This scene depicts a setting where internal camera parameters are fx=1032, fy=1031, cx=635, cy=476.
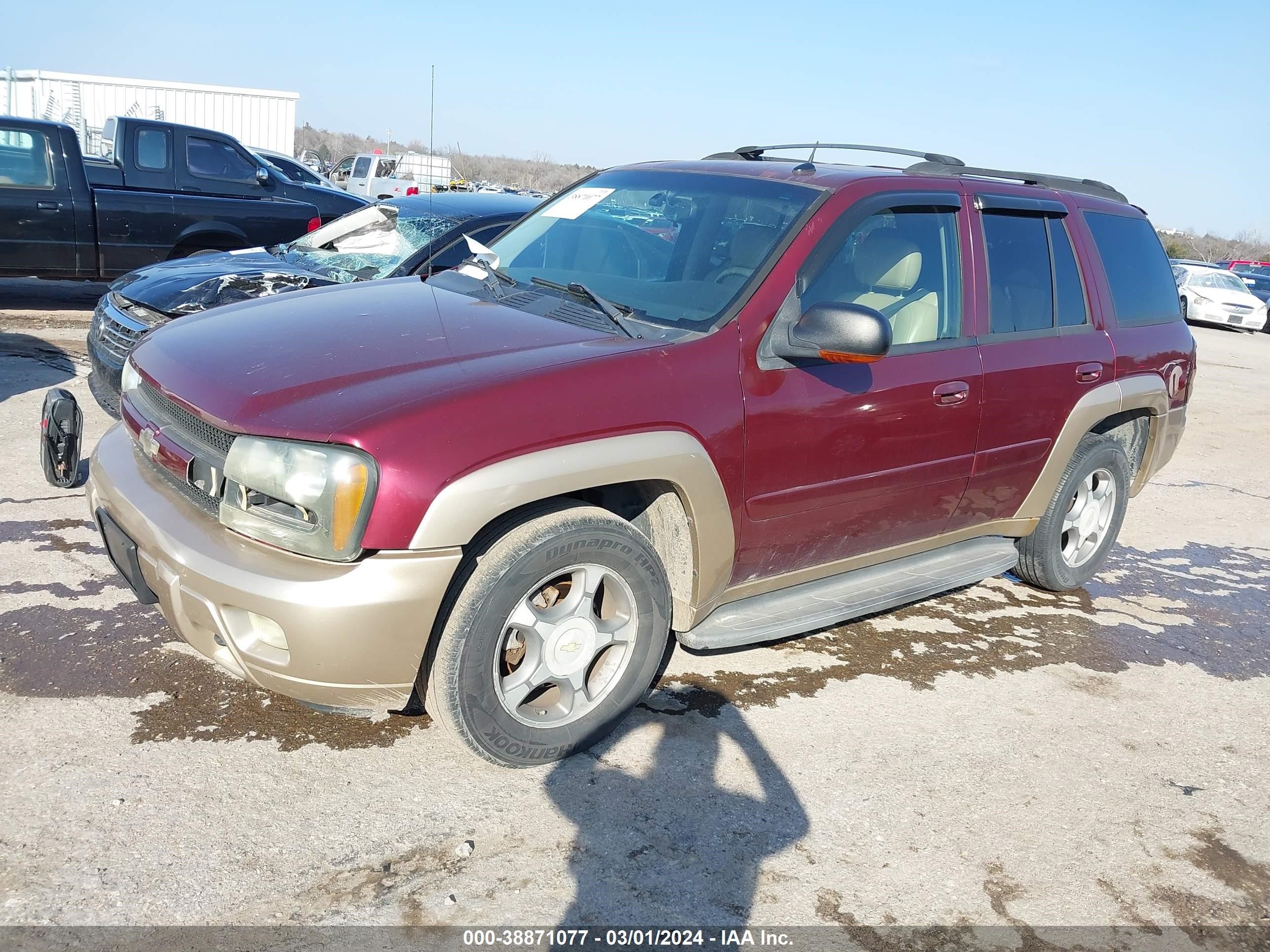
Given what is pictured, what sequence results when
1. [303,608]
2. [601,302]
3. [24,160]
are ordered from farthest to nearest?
1. [24,160]
2. [601,302]
3. [303,608]

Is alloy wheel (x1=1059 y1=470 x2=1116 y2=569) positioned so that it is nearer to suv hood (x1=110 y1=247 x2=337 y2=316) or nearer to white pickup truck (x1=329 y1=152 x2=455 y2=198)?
suv hood (x1=110 y1=247 x2=337 y2=316)

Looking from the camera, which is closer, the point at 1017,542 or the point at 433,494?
the point at 433,494

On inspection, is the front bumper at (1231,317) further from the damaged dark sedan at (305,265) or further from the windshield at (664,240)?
the windshield at (664,240)

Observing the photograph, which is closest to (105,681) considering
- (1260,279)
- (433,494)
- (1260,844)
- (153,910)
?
(153,910)

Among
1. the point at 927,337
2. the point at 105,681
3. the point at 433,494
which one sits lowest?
the point at 105,681

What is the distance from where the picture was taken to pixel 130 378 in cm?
371

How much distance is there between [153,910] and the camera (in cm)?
244

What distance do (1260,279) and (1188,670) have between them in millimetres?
28184

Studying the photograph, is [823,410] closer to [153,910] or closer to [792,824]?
[792,824]

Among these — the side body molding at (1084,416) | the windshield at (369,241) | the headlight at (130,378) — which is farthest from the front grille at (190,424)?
the side body molding at (1084,416)

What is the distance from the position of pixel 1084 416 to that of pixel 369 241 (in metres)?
4.66

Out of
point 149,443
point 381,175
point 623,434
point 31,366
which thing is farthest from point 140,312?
point 381,175

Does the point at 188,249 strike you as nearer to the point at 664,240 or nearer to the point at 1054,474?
the point at 664,240

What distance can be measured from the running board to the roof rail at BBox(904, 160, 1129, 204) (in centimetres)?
158
